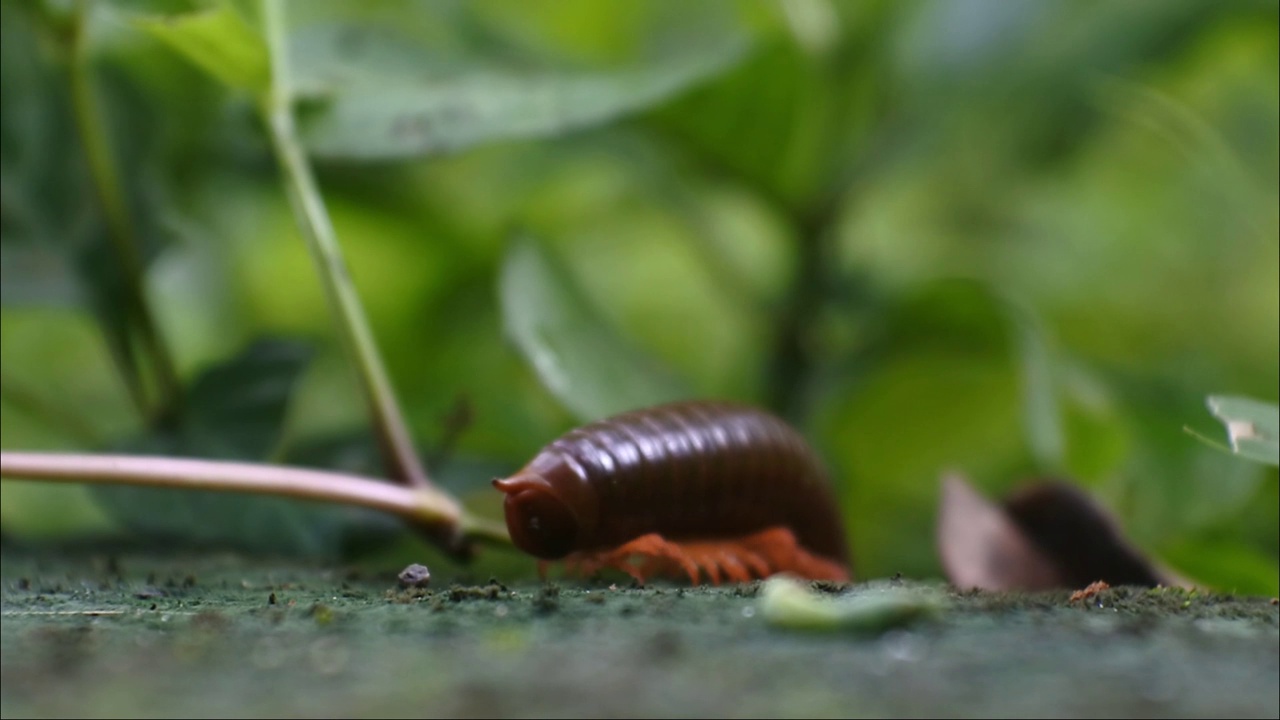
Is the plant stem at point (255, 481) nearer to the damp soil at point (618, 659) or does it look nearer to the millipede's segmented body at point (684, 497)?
the millipede's segmented body at point (684, 497)

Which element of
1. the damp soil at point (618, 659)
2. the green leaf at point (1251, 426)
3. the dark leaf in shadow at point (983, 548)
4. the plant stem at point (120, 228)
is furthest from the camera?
the plant stem at point (120, 228)

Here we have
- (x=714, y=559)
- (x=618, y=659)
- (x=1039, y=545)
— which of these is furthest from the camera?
(x=1039, y=545)

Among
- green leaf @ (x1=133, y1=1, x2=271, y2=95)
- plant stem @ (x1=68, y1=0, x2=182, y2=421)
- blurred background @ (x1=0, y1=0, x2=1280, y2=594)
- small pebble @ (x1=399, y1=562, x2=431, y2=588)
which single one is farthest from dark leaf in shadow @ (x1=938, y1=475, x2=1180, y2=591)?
plant stem @ (x1=68, y1=0, x2=182, y2=421)

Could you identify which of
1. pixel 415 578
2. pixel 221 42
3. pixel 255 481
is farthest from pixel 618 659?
pixel 221 42

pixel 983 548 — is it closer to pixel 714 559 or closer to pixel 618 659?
pixel 714 559

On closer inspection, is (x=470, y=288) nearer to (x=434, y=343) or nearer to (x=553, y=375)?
(x=434, y=343)

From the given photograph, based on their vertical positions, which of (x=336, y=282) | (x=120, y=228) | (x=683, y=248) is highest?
(x=683, y=248)

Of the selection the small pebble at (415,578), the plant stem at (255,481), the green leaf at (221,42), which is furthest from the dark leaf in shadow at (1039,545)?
the green leaf at (221,42)
